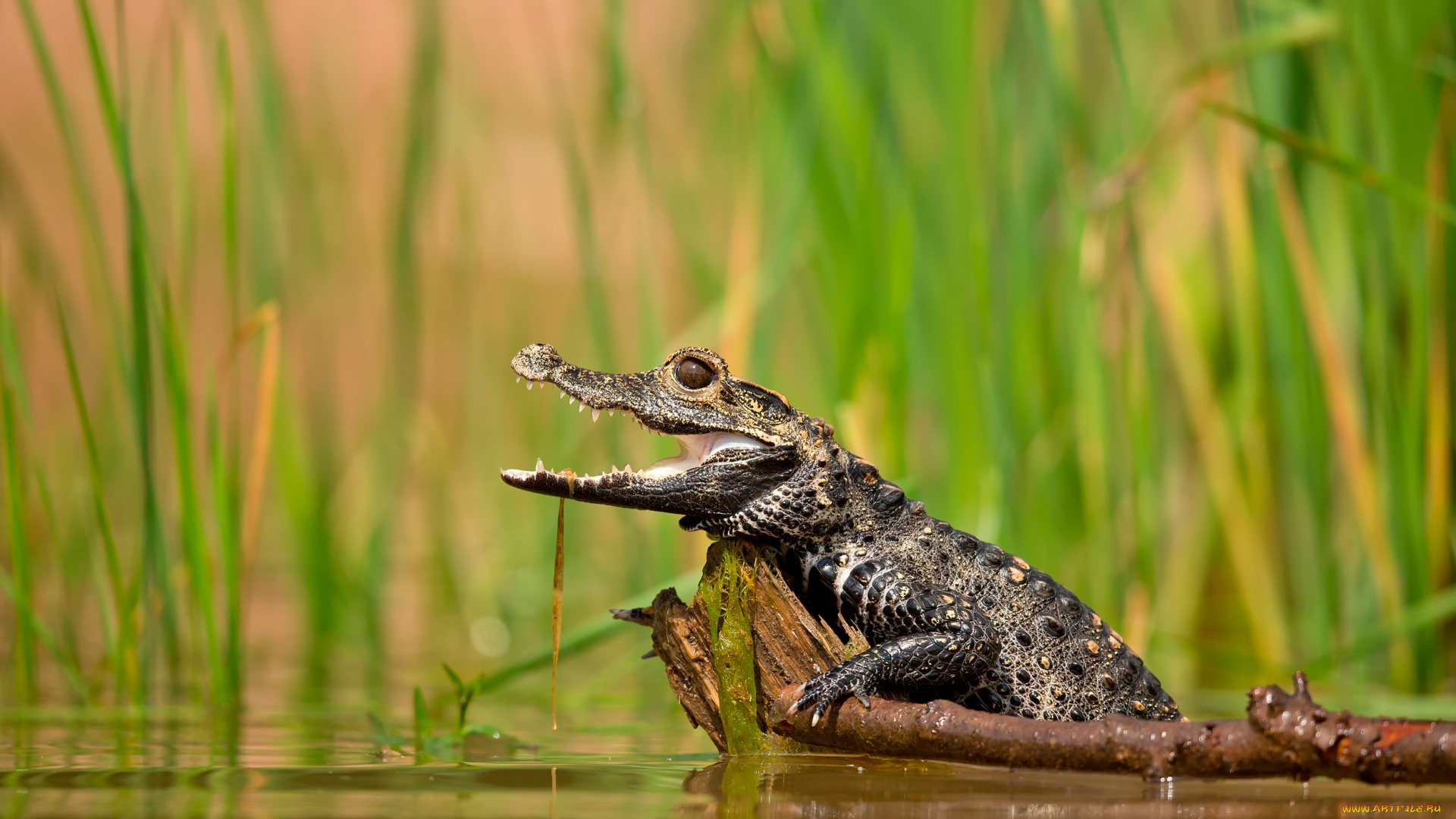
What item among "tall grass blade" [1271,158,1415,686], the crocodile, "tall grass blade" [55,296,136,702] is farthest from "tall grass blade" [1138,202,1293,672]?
"tall grass blade" [55,296,136,702]

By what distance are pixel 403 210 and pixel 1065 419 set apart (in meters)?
3.03

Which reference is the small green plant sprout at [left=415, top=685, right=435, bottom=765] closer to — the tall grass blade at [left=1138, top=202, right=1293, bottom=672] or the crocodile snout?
the crocodile snout

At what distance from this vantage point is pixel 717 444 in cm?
378

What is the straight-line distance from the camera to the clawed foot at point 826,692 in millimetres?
3180

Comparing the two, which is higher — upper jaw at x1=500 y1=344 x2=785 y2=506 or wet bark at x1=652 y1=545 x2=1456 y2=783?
upper jaw at x1=500 y1=344 x2=785 y2=506

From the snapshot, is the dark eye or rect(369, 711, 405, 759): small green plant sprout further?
the dark eye

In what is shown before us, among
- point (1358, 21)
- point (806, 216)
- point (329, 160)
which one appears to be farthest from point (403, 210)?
point (1358, 21)

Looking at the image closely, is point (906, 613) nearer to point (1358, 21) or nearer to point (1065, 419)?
point (1065, 419)

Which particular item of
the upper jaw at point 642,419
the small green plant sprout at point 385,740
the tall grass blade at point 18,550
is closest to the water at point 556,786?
the small green plant sprout at point 385,740

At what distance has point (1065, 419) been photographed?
5488 mm

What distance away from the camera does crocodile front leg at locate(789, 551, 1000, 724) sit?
3225 millimetres

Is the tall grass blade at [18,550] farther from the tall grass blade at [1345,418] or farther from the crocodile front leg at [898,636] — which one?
the tall grass blade at [1345,418]

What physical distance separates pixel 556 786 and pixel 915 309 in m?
3.38

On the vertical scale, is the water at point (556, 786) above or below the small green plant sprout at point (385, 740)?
below
